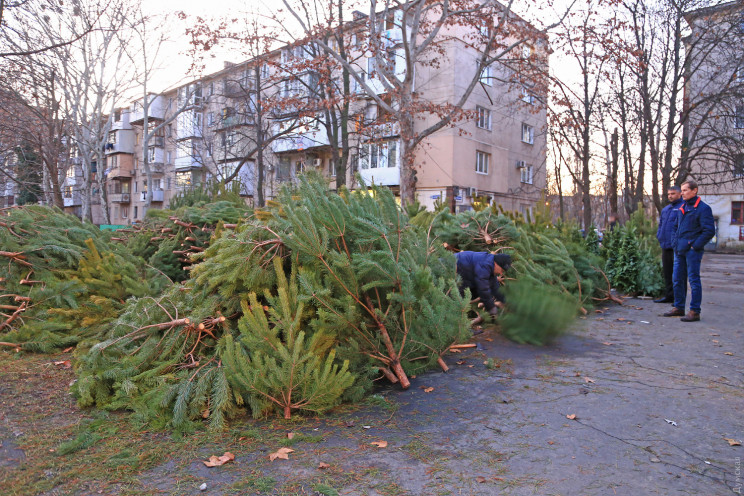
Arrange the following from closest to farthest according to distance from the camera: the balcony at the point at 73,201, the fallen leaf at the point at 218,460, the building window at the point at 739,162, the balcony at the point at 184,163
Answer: the fallen leaf at the point at 218,460 → the building window at the point at 739,162 → the balcony at the point at 184,163 → the balcony at the point at 73,201

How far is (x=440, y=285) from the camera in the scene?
4.61 metres

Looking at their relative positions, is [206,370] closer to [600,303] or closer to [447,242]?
→ [447,242]

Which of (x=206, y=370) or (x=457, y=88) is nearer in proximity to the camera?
(x=206, y=370)

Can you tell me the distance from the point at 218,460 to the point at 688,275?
6575 millimetres

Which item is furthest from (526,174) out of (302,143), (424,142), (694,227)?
(694,227)

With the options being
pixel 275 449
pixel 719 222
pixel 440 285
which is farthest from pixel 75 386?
pixel 719 222

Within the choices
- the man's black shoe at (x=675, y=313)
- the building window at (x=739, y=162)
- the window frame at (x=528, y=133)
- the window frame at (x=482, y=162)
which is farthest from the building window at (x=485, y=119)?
the man's black shoe at (x=675, y=313)

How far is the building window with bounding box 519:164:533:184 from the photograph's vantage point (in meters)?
32.9

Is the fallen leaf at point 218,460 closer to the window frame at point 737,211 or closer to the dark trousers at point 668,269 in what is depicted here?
the dark trousers at point 668,269

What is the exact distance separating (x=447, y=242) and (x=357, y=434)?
15.8 ft

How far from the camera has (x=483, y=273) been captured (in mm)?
6215

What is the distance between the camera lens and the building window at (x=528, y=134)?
32969 mm

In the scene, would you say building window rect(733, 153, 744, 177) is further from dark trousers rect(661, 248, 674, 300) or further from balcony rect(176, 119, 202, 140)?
balcony rect(176, 119, 202, 140)

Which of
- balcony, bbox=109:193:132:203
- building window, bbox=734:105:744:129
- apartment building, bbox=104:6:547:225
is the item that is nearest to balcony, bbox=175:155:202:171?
apartment building, bbox=104:6:547:225
